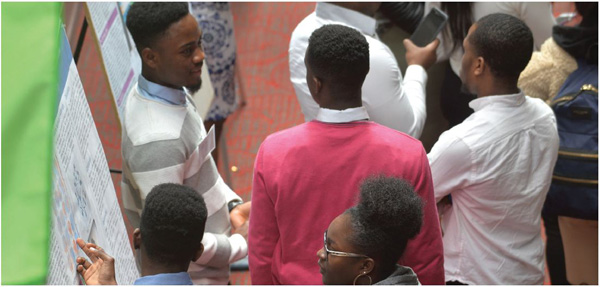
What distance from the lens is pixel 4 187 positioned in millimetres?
1083

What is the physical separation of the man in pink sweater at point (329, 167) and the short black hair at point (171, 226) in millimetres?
297

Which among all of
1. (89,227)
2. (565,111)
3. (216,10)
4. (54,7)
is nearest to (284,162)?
(89,227)

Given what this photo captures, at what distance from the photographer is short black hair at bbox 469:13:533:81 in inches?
96.1

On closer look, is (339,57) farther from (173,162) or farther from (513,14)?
(513,14)

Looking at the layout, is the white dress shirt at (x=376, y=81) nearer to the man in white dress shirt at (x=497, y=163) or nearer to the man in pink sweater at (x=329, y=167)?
the man in white dress shirt at (x=497, y=163)

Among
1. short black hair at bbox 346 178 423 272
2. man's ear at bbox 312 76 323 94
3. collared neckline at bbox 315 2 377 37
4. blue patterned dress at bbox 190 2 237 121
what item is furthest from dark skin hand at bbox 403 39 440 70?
short black hair at bbox 346 178 423 272

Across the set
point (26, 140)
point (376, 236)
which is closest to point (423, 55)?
point (376, 236)

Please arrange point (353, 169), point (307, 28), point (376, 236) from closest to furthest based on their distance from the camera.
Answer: point (376, 236) < point (353, 169) < point (307, 28)

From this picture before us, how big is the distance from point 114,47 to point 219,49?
1070 millimetres

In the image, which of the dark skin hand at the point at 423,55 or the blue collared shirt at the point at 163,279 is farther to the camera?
the dark skin hand at the point at 423,55

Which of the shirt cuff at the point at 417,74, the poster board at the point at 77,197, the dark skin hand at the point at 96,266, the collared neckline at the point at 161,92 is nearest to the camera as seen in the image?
the poster board at the point at 77,197

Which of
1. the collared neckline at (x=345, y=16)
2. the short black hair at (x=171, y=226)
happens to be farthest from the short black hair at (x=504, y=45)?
the short black hair at (x=171, y=226)

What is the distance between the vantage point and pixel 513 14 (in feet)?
10.1

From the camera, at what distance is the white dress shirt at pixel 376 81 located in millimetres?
2650
